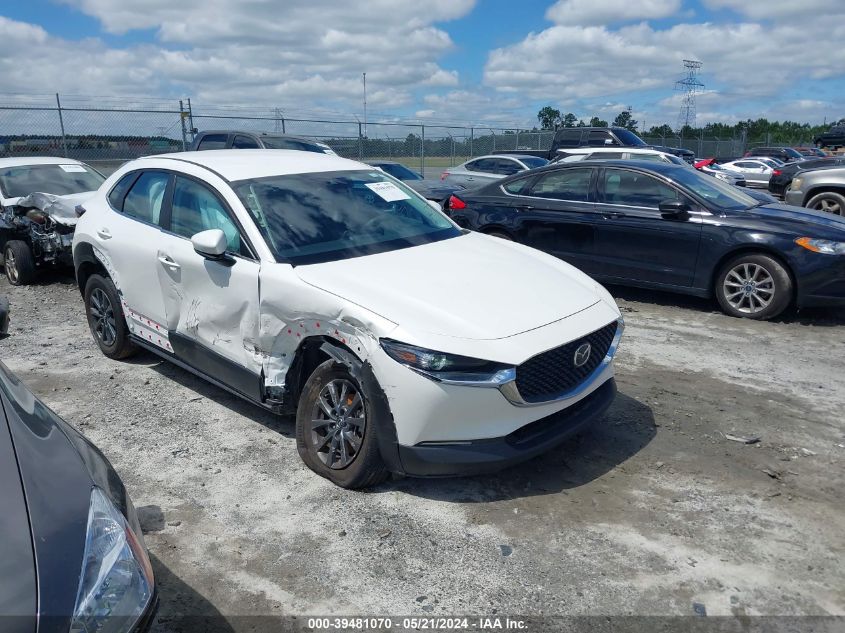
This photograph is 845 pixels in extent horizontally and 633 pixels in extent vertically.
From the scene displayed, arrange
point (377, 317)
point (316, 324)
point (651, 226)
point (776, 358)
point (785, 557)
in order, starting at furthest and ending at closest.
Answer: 1. point (651, 226)
2. point (776, 358)
3. point (316, 324)
4. point (377, 317)
5. point (785, 557)

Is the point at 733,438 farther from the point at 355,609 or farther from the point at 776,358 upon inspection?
the point at 355,609

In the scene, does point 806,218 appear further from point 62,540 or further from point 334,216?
point 62,540

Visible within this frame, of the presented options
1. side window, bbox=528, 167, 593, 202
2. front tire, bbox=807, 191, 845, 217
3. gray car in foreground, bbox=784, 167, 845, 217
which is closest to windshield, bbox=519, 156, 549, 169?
gray car in foreground, bbox=784, 167, 845, 217

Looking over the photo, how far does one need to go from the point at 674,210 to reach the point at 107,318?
18.6ft

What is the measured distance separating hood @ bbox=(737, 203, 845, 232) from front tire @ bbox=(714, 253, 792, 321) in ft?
1.59

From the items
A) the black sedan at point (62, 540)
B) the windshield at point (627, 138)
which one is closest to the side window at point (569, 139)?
the windshield at point (627, 138)

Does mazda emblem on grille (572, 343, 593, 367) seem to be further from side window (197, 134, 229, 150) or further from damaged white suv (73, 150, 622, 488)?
side window (197, 134, 229, 150)

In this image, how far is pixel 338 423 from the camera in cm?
371

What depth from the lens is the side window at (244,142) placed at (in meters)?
12.7

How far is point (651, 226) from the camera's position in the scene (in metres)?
7.39

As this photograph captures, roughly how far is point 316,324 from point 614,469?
196cm

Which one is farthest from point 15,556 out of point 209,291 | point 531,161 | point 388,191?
point 531,161

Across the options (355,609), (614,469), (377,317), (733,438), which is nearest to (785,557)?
(614,469)

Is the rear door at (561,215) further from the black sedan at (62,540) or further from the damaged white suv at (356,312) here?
the black sedan at (62,540)
